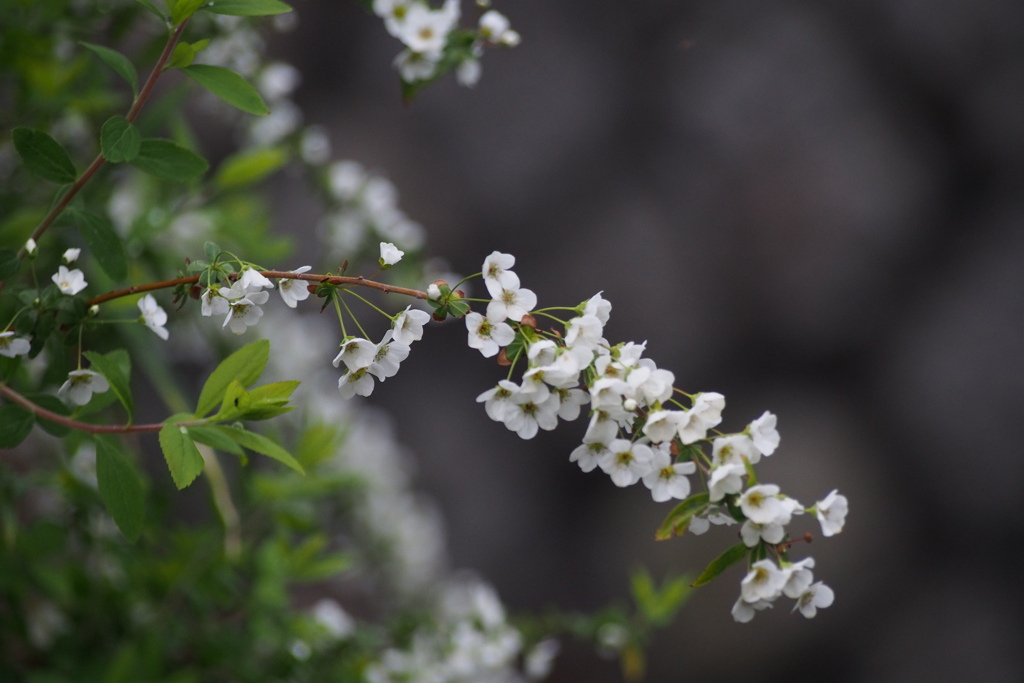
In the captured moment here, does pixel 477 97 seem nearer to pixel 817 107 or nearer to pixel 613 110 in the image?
pixel 613 110

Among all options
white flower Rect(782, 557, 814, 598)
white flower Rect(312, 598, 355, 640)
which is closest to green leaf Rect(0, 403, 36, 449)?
white flower Rect(782, 557, 814, 598)

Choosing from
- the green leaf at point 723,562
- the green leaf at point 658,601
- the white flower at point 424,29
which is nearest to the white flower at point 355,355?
the green leaf at point 723,562

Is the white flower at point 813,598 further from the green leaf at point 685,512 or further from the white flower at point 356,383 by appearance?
the white flower at point 356,383

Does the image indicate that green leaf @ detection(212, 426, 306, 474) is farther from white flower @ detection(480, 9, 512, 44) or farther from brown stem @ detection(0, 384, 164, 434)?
white flower @ detection(480, 9, 512, 44)

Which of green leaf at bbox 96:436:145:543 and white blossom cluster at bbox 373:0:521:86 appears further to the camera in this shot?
white blossom cluster at bbox 373:0:521:86

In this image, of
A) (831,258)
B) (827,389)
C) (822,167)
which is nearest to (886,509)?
(827,389)

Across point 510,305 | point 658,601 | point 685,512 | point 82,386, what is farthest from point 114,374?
point 658,601
